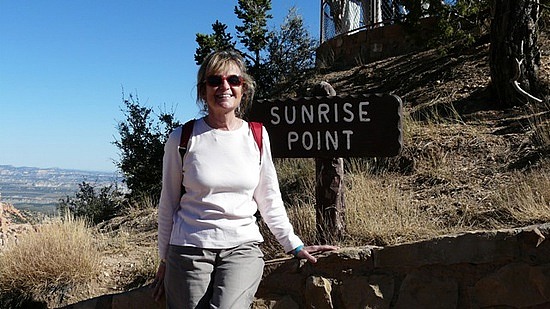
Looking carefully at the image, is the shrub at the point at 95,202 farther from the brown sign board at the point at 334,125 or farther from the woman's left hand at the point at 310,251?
the woman's left hand at the point at 310,251

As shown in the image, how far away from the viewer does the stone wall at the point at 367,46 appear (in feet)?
41.7

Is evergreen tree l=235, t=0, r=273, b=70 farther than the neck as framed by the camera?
Yes

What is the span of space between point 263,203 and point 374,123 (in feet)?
4.34

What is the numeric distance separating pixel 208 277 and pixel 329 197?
178cm

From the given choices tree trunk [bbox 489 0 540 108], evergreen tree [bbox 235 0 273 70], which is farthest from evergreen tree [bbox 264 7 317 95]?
tree trunk [bbox 489 0 540 108]

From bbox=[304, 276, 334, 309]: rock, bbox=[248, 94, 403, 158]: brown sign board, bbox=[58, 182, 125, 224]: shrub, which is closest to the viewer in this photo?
bbox=[304, 276, 334, 309]: rock

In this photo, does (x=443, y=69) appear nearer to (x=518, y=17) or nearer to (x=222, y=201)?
(x=518, y=17)

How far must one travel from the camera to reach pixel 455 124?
284 inches

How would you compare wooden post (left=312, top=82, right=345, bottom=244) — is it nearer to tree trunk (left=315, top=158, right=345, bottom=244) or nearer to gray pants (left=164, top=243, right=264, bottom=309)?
tree trunk (left=315, top=158, right=345, bottom=244)

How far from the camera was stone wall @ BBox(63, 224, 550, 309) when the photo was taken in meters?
3.54

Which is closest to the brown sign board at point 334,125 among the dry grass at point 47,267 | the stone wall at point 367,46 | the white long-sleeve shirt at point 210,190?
the white long-sleeve shirt at point 210,190

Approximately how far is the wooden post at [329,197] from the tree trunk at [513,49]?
422cm

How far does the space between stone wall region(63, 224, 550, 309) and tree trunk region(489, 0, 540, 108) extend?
4.49 meters

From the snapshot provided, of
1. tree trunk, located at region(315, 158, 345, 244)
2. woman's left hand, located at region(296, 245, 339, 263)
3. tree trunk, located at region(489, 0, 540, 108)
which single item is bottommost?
woman's left hand, located at region(296, 245, 339, 263)
